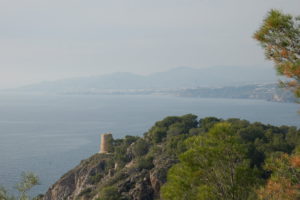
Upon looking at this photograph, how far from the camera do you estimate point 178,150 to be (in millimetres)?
37812

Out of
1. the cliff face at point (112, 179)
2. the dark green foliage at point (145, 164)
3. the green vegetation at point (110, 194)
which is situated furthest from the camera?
the dark green foliage at point (145, 164)

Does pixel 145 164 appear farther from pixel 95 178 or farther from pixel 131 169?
pixel 95 178

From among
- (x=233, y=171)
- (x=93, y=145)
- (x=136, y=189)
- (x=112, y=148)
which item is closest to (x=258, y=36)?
(x=233, y=171)

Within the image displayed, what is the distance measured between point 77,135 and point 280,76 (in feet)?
393

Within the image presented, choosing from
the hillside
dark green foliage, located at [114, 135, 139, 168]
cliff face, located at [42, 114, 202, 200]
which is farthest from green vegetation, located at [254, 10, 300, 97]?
dark green foliage, located at [114, 135, 139, 168]

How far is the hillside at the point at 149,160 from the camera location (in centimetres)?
3444

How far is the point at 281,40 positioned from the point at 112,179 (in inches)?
1265

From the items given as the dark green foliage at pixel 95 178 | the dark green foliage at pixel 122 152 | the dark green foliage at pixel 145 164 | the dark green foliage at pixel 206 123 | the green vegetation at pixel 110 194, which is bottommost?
the dark green foliage at pixel 95 178

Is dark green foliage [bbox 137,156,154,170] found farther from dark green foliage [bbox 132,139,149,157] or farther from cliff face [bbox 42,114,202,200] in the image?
dark green foliage [bbox 132,139,149,157]

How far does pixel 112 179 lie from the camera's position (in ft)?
131

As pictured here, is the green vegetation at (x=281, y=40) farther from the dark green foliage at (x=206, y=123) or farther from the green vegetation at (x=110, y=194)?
the dark green foliage at (x=206, y=123)

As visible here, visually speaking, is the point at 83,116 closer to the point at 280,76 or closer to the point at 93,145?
the point at 93,145

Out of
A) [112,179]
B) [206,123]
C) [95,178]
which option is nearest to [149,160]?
[112,179]

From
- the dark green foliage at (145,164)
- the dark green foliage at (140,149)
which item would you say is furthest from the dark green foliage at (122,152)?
the dark green foliage at (145,164)
